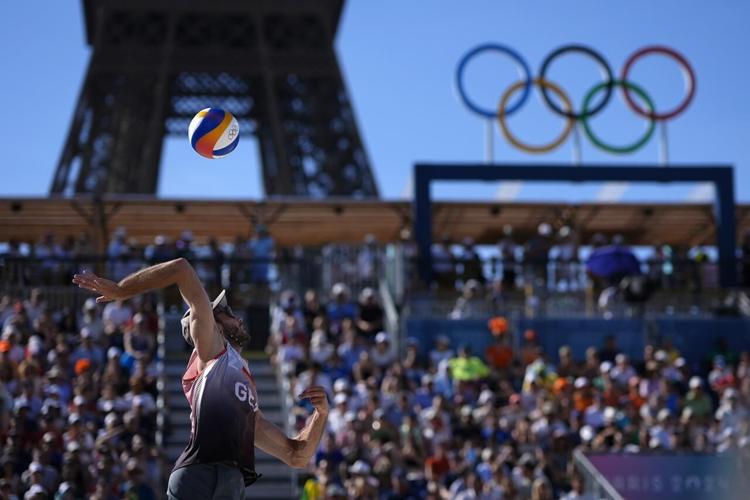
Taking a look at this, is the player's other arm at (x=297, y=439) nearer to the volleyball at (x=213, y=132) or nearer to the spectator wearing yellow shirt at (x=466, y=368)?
the volleyball at (x=213, y=132)

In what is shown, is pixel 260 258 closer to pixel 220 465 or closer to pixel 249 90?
pixel 220 465

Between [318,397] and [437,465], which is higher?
[318,397]

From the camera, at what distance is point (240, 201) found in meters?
25.1

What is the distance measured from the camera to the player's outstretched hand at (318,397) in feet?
23.2

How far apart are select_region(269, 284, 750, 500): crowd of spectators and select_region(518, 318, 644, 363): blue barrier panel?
0.84m

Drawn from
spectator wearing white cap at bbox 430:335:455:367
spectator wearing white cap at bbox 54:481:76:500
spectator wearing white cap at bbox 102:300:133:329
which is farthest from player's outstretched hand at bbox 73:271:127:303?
spectator wearing white cap at bbox 430:335:455:367

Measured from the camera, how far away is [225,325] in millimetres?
6891

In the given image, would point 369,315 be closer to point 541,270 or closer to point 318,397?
point 541,270

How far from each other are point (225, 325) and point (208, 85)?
143 ft

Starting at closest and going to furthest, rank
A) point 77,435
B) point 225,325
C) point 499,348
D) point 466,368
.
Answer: point 225,325, point 77,435, point 466,368, point 499,348

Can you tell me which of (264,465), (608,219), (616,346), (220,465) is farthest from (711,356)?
(220,465)

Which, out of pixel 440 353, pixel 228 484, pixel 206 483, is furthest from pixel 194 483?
pixel 440 353

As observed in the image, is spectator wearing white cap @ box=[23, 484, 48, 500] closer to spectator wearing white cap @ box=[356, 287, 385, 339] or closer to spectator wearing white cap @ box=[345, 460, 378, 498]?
spectator wearing white cap @ box=[345, 460, 378, 498]

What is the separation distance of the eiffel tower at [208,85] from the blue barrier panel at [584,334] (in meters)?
20.9
